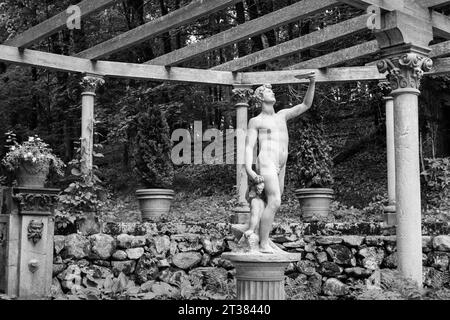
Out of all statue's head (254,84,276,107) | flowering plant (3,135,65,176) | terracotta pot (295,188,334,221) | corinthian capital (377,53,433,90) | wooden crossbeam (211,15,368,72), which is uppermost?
wooden crossbeam (211,15,368,72)

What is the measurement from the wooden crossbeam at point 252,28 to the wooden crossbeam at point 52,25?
232 cm

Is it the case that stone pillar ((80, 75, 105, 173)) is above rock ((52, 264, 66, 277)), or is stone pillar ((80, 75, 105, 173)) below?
above

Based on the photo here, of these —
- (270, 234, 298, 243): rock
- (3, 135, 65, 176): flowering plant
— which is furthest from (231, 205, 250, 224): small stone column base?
(3, 135, 65, 176): flowering plant

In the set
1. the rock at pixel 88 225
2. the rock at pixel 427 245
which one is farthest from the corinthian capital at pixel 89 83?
the rock at pixel 427 245

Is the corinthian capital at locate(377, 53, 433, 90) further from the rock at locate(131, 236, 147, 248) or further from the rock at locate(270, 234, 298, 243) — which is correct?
the rock at locate(131, 236, 147, 248)

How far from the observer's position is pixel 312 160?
37.7ft

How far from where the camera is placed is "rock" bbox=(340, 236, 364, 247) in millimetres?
8680

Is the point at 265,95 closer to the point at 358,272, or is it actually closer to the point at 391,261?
the point at 358,272

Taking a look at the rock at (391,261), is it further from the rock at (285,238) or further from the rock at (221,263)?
the rock at (221,263)

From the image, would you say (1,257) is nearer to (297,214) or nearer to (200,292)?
(200,292)

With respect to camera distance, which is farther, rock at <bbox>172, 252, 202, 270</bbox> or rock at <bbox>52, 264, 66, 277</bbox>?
rock at <bbox>172, 252, 202, 270</bbox>

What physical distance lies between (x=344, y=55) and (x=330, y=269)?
4.08 metres

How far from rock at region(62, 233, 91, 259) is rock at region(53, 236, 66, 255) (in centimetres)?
4

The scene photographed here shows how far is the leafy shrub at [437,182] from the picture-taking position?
11.8 m
